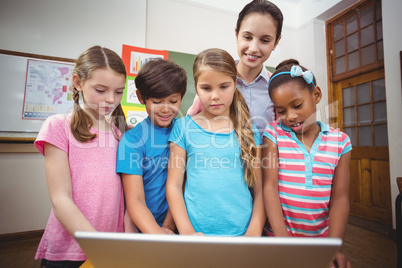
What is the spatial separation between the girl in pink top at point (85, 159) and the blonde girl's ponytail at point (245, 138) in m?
0.38

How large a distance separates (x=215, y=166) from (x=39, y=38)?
2.34 m

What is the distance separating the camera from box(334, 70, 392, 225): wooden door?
2512mm

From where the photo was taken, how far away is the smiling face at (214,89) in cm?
71

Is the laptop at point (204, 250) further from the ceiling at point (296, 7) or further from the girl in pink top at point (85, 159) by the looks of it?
the ceiling at point (296, 7)

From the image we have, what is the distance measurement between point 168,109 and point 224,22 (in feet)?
6.54

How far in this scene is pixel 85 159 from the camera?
67cm

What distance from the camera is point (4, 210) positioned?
6.80ft

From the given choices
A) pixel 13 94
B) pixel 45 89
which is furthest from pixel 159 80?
pixel 13 94

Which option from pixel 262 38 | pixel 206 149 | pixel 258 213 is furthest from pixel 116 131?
pixel 262 38

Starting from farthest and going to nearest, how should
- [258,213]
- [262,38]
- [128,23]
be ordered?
[128,23] → [262,38] → [258,213]

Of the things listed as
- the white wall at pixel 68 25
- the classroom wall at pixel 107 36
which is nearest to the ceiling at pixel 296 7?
the classroom wall at pixel 107 36

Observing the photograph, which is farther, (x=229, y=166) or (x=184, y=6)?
(x=184, y=6)

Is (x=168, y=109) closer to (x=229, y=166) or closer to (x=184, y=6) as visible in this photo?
(x=229, y=166)

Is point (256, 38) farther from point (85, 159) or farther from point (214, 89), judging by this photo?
point (85, 159)
